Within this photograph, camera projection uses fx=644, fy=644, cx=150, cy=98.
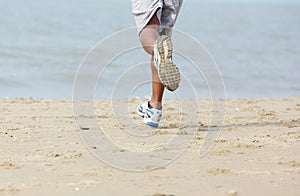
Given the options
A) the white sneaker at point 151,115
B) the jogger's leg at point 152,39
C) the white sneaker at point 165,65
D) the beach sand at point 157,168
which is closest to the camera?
the beach sand at point 157,168

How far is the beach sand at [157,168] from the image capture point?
126 inches

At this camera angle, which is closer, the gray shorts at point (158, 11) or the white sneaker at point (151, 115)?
the gray shorts at point (158, 11)

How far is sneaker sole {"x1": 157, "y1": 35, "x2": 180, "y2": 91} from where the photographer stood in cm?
438

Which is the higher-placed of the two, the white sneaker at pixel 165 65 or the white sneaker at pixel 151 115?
the white sneaker at pixel 165 65

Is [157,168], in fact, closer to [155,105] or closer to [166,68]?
[166,68]

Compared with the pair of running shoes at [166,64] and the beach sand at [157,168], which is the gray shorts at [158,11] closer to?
Answer: the pair of running shoes at [166,64]

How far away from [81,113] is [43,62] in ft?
20.0

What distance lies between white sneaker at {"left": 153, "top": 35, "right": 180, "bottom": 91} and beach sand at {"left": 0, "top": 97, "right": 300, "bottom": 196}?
1.39 ft

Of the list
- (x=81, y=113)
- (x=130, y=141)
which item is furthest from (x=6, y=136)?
(x=81, y=113)

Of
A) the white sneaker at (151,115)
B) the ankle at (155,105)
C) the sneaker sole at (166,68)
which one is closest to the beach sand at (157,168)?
the white sneaker at (151,115)

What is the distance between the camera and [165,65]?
14.4ft

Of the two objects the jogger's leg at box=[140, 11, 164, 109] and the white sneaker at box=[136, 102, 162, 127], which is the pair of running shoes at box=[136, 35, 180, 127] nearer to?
the jogger's leg at box=[140, 11, 164, 109]

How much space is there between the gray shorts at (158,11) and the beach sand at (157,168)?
80 centimetres

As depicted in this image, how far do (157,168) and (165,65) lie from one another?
1004mm
